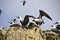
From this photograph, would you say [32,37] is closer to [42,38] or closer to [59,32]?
[42,38]

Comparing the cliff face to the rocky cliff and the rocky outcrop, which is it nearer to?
the rocky cliff

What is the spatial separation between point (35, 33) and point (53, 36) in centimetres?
58

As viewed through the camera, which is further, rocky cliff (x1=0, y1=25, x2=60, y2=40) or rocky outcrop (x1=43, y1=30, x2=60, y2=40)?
rocky outcrop (x1=43, y1=30, x2=60, y2=40)

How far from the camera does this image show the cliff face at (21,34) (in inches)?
219

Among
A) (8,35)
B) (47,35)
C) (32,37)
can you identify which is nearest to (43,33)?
(47,35)

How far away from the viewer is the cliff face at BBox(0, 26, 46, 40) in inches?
219

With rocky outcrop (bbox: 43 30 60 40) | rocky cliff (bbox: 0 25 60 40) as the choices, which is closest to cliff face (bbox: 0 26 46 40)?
rocky cliff (bbox: 0 25 60 40)

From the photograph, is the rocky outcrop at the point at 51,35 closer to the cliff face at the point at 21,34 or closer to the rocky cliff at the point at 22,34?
the rocky cliff at the point at 22,34

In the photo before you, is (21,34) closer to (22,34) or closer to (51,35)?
(22,34)

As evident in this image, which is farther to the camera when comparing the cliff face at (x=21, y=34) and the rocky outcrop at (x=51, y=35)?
the rocky outcrop at (x=51, y=35)

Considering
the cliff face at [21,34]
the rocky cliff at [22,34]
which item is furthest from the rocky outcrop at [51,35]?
the cliff face at [21,34]

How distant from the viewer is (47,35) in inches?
243

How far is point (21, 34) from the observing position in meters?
5.57

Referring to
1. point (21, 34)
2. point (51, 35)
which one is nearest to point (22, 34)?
point (21, 34)
